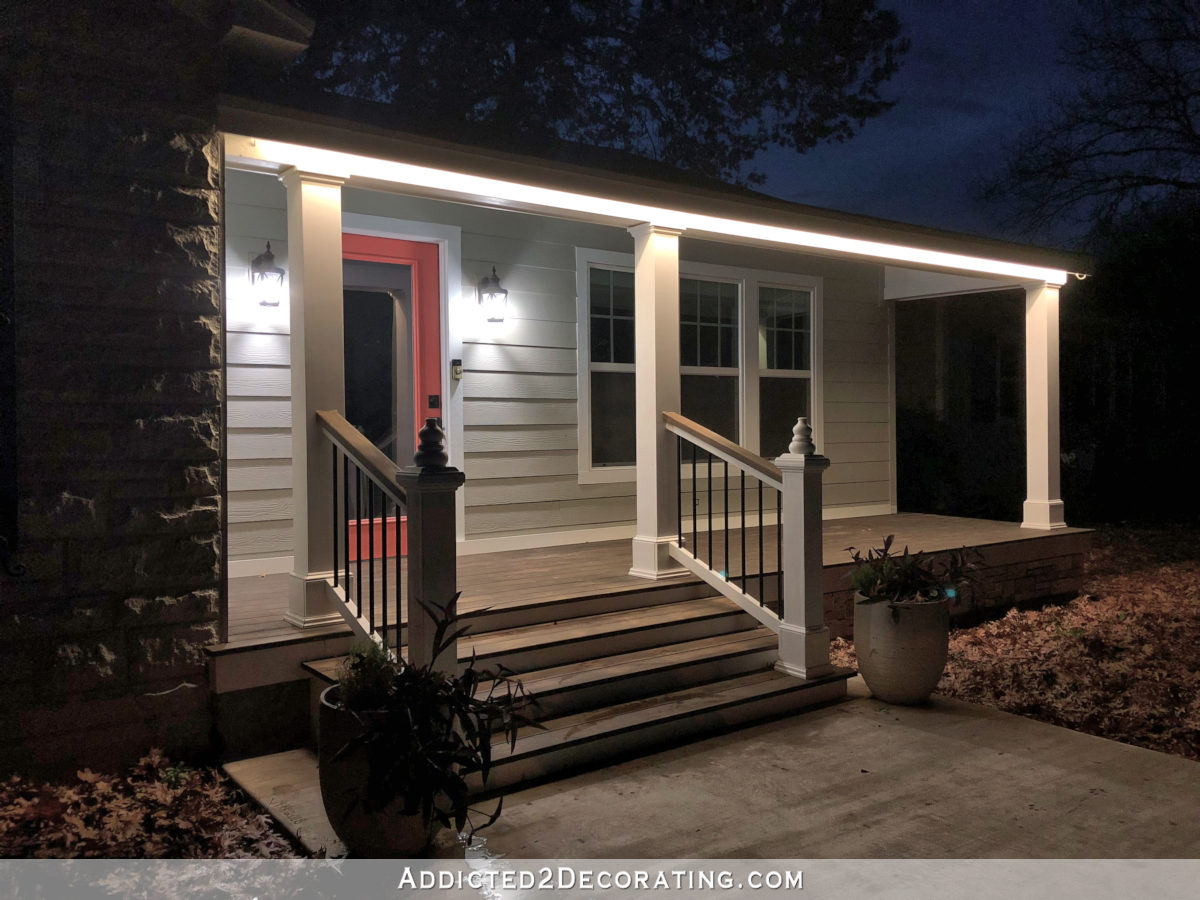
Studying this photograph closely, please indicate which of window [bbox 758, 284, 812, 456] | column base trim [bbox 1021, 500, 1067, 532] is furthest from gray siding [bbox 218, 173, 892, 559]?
column base trim [bbox 1021, 500, 1067, 532]

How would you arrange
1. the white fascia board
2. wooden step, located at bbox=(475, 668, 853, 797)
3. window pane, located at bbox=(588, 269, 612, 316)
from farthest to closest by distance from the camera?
the white fascia board < window pane, located at bbox=(588, 269, 612, 316) < wooden step, located at bbox=(475, 668, 853, 797)

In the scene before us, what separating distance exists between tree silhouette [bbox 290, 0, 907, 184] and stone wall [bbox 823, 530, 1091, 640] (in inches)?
340

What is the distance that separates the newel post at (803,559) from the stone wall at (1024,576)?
1408mm

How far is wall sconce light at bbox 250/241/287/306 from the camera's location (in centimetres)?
516

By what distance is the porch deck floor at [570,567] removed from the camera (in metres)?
4.36

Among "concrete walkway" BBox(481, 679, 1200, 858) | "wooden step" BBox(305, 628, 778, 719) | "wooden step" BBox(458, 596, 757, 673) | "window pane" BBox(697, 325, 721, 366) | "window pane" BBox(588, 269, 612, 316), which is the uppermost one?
"window pane" BBox(588, 269, 612, 316)

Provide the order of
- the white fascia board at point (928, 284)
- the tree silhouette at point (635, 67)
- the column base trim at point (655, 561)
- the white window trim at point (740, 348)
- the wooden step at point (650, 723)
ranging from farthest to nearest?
1. the tree silhouette at point (635, 67)
2. the white fascia board at point (928, 284)
3. the white window trim at point (740, 348)
4. the column base trim at point (655, 561)
5. the wooden step at point (650, 723)

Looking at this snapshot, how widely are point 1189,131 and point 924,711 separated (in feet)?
50.6

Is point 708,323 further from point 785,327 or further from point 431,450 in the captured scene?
point 431,450

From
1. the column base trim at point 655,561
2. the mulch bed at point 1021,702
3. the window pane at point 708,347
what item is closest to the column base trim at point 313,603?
the mulch bed at point 1021,702

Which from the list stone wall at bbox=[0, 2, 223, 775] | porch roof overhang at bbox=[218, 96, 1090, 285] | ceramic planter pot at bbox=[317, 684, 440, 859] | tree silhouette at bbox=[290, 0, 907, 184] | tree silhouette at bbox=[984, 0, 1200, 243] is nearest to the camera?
ceramic planter pot at bbox=[317, 684, 440, 859]

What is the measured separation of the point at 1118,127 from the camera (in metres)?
16.2

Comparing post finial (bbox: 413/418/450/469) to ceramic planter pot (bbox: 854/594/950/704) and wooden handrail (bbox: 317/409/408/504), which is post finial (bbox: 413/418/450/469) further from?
ceramic planter pot (bbox: 854/594/950/704)

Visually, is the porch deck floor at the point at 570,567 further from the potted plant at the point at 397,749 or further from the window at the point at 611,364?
the potted plant at the point at 397,749
